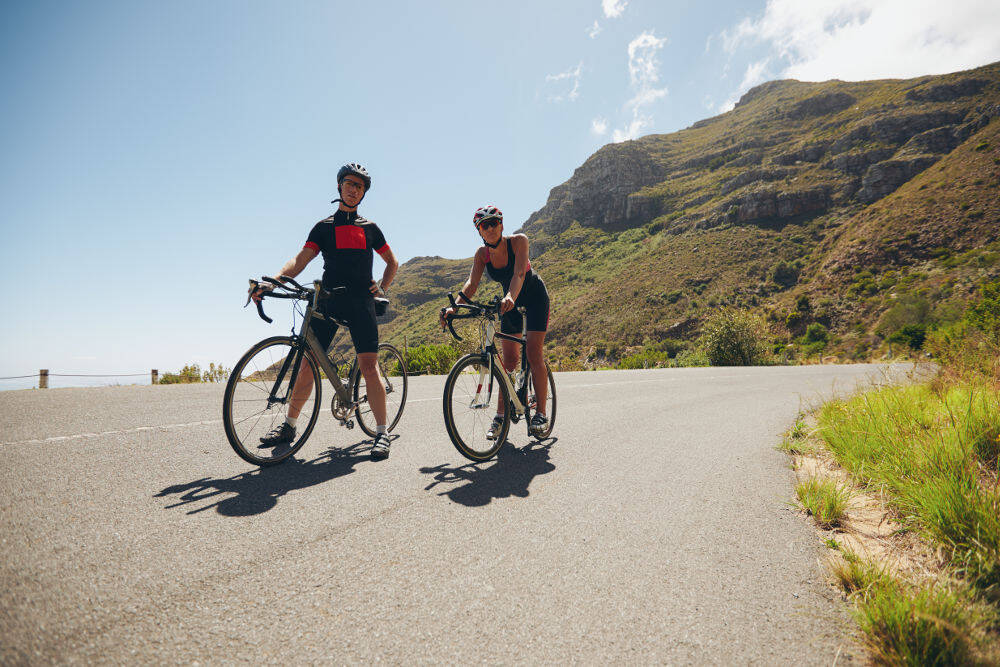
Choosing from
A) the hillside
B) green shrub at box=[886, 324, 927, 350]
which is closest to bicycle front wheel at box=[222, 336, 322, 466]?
the hillside

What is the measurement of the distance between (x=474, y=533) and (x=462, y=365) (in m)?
1.56

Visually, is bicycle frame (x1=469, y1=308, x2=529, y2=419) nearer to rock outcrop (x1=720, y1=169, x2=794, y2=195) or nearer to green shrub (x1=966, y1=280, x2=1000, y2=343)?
green shrub (x1=966, y1=280, x2=1000, y2=343)

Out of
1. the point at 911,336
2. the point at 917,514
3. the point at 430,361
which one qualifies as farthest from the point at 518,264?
the point at 911,336

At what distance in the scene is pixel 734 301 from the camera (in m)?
49.0

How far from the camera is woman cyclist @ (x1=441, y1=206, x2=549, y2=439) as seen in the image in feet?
12.5

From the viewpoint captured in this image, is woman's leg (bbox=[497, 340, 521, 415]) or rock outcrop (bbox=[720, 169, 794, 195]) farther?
rock outcrop (bbox=[720, 169, 794, 195])

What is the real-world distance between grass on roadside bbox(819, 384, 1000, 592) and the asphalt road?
476 millimetres

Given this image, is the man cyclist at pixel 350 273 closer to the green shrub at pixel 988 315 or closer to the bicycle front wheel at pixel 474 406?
the bicycle front wheel at pixel 474 406

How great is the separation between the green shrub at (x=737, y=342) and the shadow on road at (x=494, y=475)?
29461 mm

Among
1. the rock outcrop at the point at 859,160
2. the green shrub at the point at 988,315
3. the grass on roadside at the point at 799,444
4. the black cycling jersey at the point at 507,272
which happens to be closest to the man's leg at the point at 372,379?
the black cycling jersey at the point at 507,272

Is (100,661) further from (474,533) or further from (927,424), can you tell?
(927,424)

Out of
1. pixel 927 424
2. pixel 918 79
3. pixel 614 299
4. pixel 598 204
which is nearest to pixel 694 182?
pixel 598 204

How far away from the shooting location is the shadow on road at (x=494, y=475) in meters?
2.65

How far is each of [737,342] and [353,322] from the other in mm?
30622
